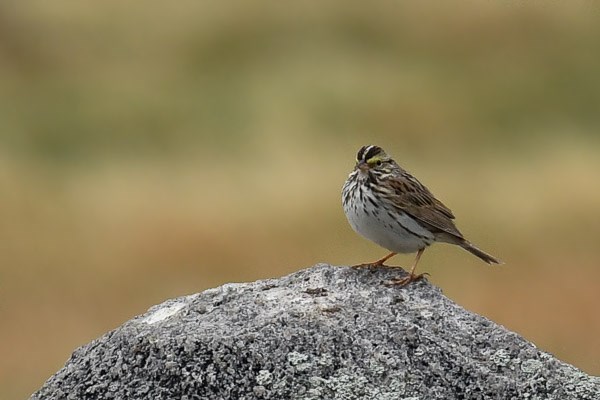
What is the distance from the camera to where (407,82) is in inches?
1091

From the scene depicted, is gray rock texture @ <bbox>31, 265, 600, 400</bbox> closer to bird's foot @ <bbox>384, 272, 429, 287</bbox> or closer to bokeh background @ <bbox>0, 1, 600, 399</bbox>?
→ bird's foot @ <bbox>384, 272, 429, 287</bbox>

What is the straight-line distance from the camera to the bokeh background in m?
17.0

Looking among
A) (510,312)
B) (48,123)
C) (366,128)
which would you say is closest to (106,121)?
(48,123)

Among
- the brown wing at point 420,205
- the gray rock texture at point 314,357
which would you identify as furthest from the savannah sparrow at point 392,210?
the gray rock texture at point 314,357

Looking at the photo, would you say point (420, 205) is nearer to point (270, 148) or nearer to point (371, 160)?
point (371, 160)

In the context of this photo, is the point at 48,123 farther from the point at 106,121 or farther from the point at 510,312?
the point at 510,312

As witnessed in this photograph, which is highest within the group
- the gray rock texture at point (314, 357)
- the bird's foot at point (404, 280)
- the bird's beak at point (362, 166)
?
the bird's beak at point (362, 166)

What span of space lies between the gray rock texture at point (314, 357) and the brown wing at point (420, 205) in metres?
2.09

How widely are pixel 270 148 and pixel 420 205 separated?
48.0ft

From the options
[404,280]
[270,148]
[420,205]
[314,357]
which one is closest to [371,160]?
[420,205]

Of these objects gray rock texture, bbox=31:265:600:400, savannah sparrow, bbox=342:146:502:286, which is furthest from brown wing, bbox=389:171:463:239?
gray rock texture, bbox=31:265:600:400

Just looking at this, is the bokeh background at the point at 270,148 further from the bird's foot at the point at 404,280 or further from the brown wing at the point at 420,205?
the bird's foot at the point at 404,280

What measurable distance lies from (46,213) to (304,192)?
133 inches

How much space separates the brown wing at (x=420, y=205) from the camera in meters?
9.14
